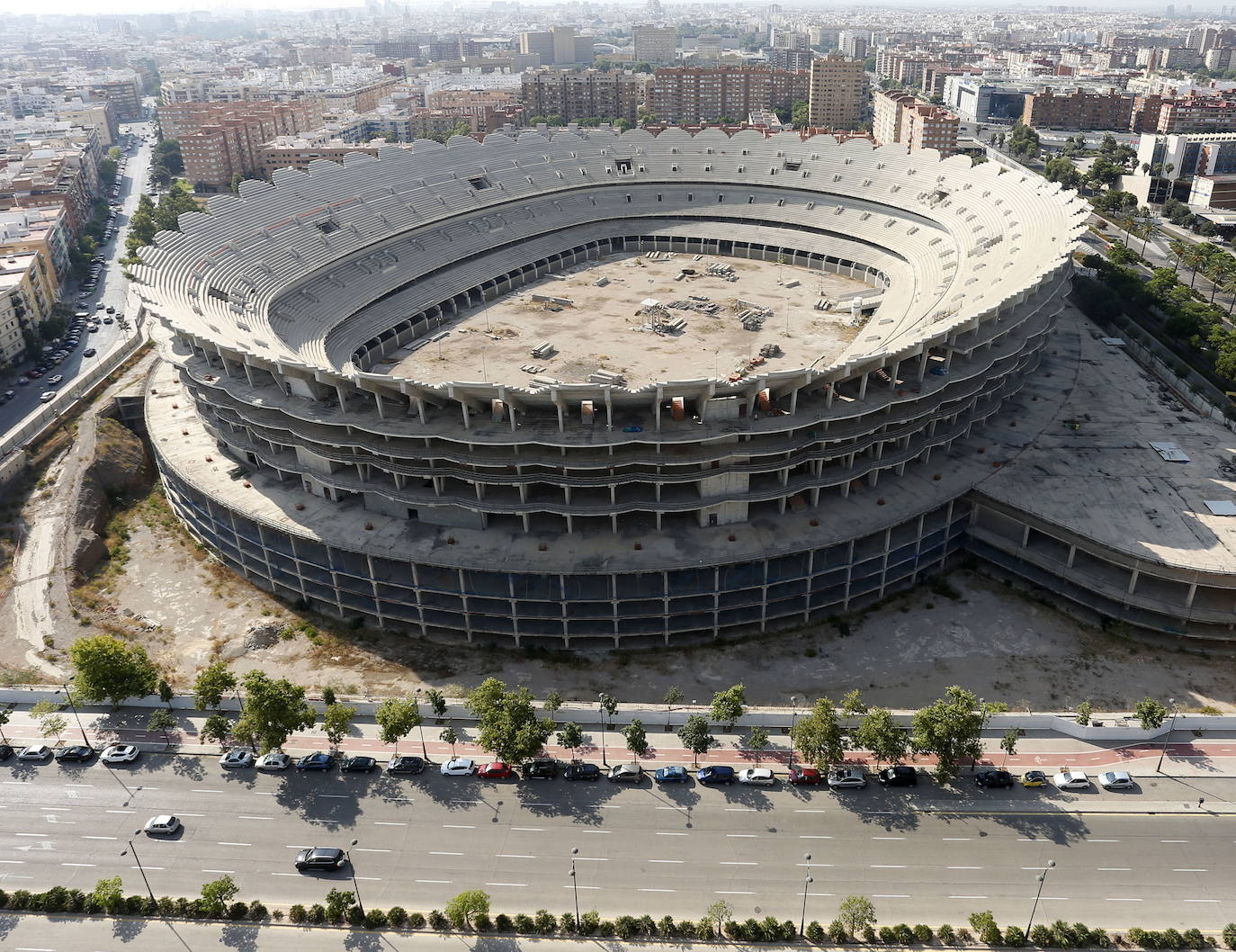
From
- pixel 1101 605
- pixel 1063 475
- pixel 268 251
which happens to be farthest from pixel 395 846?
pixel 268 251

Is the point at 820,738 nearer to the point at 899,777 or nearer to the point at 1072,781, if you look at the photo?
the point at 899,777

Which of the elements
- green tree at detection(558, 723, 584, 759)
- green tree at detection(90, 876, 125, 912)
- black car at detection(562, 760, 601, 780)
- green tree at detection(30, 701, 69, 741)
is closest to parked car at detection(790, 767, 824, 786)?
black car at detection(562, 760, 601, 780)

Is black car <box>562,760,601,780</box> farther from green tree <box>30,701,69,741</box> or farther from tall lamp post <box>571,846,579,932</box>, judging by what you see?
green tree <box>30,701,69,741</box>

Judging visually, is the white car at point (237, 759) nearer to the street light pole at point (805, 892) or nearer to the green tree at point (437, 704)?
the green tree at point (437, 704)

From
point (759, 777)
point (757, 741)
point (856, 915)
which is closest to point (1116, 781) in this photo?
point (856, 915)

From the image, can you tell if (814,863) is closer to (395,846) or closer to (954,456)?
(395,846)

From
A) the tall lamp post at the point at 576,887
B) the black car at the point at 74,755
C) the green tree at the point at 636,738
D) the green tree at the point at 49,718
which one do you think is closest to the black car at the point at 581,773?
the green tree at the point at 636,738
